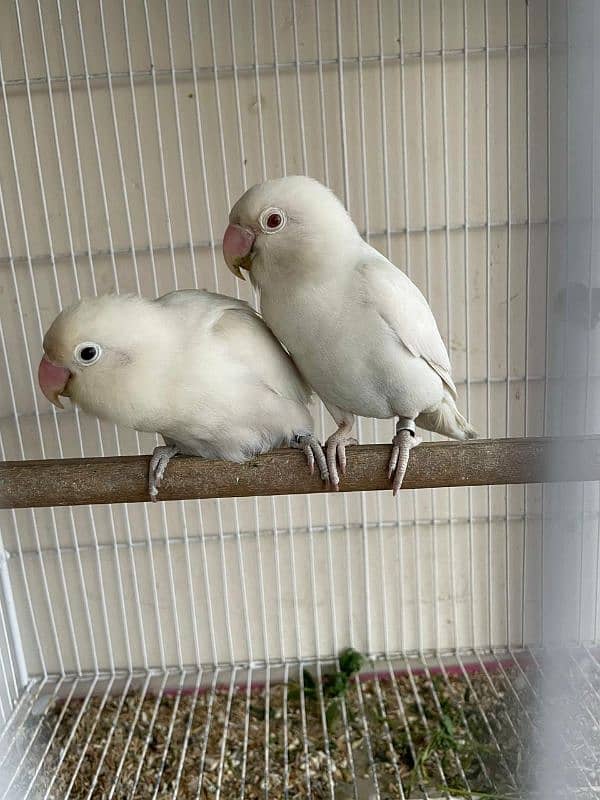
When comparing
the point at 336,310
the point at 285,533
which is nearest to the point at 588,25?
the point at 336,310

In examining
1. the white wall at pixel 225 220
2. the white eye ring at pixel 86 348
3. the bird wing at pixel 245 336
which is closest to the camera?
the white eye ring at pixel 86 348

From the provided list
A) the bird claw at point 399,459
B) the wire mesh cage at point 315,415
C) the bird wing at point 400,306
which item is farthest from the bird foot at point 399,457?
the wire mesh cage at point 315,415

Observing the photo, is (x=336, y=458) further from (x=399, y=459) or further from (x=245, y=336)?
(x=245, y=336)

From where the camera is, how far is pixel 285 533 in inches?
57.4

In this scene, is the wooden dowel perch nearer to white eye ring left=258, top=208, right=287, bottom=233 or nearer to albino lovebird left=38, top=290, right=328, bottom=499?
albino lovebird left=38, top=290, right=328, bottom=499

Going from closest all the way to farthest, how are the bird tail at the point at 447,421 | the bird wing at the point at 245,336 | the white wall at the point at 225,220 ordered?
the bird wing at the point at 245,336
the bird tail at the point at 447,421
the white wall at the point at 225,220

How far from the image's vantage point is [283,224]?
A: 838 mm

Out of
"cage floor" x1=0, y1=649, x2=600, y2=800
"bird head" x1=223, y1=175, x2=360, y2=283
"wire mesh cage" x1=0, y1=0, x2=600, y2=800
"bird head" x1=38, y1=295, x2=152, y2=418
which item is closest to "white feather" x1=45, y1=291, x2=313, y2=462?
"bird head" x1=38, y1=295, x2=152, y2=418

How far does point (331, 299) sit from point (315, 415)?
1.73 ft

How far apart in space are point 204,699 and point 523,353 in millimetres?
1082

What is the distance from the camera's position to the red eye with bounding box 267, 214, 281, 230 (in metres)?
0.83

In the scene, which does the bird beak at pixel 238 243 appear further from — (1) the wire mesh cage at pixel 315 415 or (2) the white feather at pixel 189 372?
(1) the wire mesh cage at pixel 315 415

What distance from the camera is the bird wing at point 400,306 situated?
0.86 m

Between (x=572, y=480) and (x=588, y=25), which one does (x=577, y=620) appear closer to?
(x=572, y=480)
